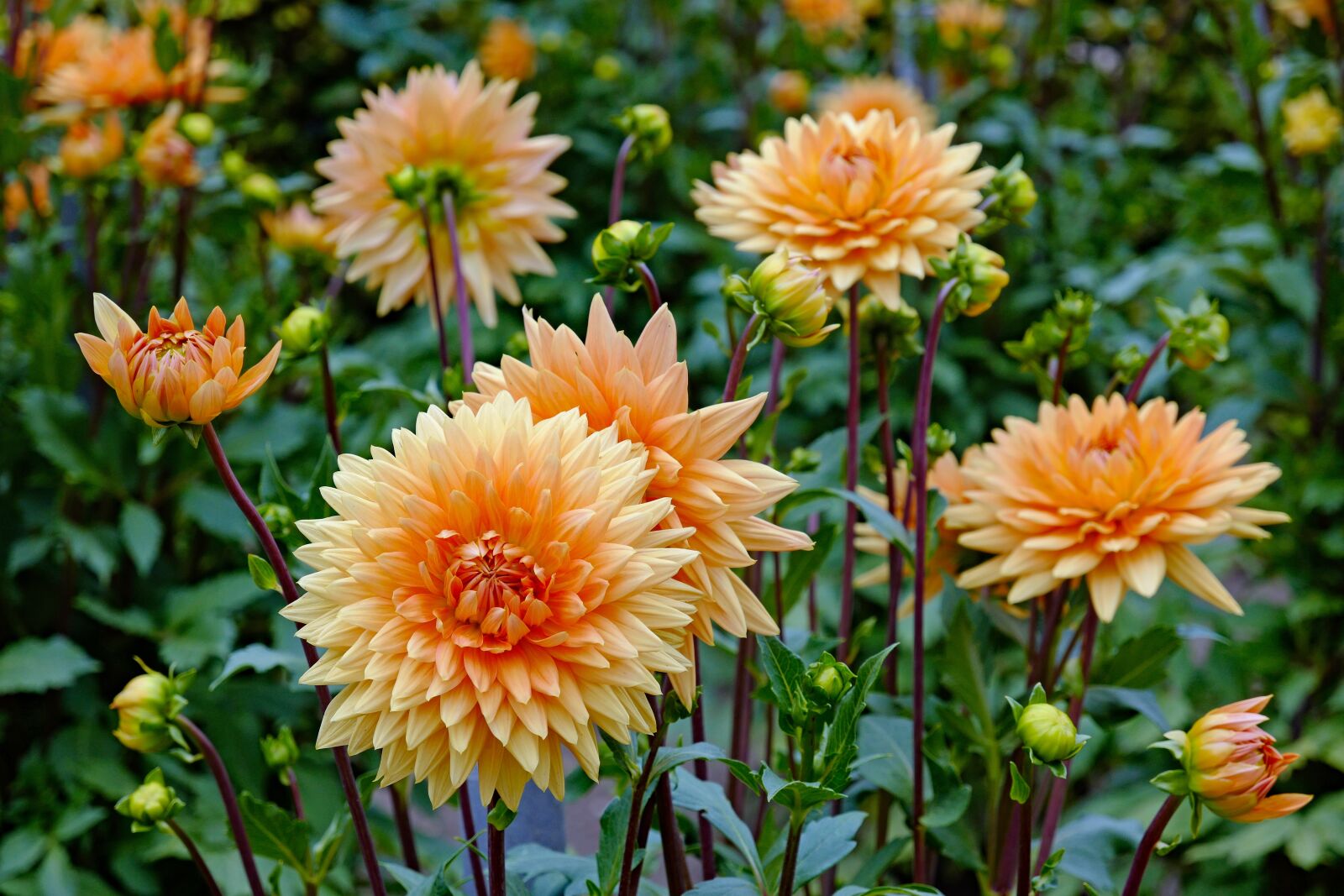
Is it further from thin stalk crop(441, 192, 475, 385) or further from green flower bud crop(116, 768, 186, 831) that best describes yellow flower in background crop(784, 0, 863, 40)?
green flower bud crop(116, 768, 186, 831)

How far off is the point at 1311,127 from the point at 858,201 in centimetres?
159

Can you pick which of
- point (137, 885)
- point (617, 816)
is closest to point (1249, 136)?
point (617, 816)

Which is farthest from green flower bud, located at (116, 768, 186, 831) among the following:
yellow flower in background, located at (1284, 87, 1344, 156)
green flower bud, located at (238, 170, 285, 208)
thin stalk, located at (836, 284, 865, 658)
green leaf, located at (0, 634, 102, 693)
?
yellow flower in background, located at (1284, 87, 1344, 156)

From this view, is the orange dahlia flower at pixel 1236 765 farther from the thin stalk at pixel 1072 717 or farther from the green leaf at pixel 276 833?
the green leaf at pixel 276 833

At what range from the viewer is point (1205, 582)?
0.86 meters

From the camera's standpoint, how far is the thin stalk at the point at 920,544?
813 mm

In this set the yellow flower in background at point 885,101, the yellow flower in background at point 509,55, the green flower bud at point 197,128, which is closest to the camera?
the green flower bud at point 197,128

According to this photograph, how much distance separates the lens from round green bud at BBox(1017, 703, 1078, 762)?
647mm

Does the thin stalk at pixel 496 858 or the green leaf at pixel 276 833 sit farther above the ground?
the thin stalk at pixel 496 858

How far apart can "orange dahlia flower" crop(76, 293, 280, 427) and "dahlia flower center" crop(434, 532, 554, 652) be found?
15cm

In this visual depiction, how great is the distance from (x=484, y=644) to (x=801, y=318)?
0.27 metres

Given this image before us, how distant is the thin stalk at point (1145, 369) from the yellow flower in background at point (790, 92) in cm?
184

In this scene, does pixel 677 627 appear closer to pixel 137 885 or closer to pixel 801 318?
pixel 801 318

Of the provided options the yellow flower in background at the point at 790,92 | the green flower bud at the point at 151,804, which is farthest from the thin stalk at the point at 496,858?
the yellow flower in background at the point at 790,92
